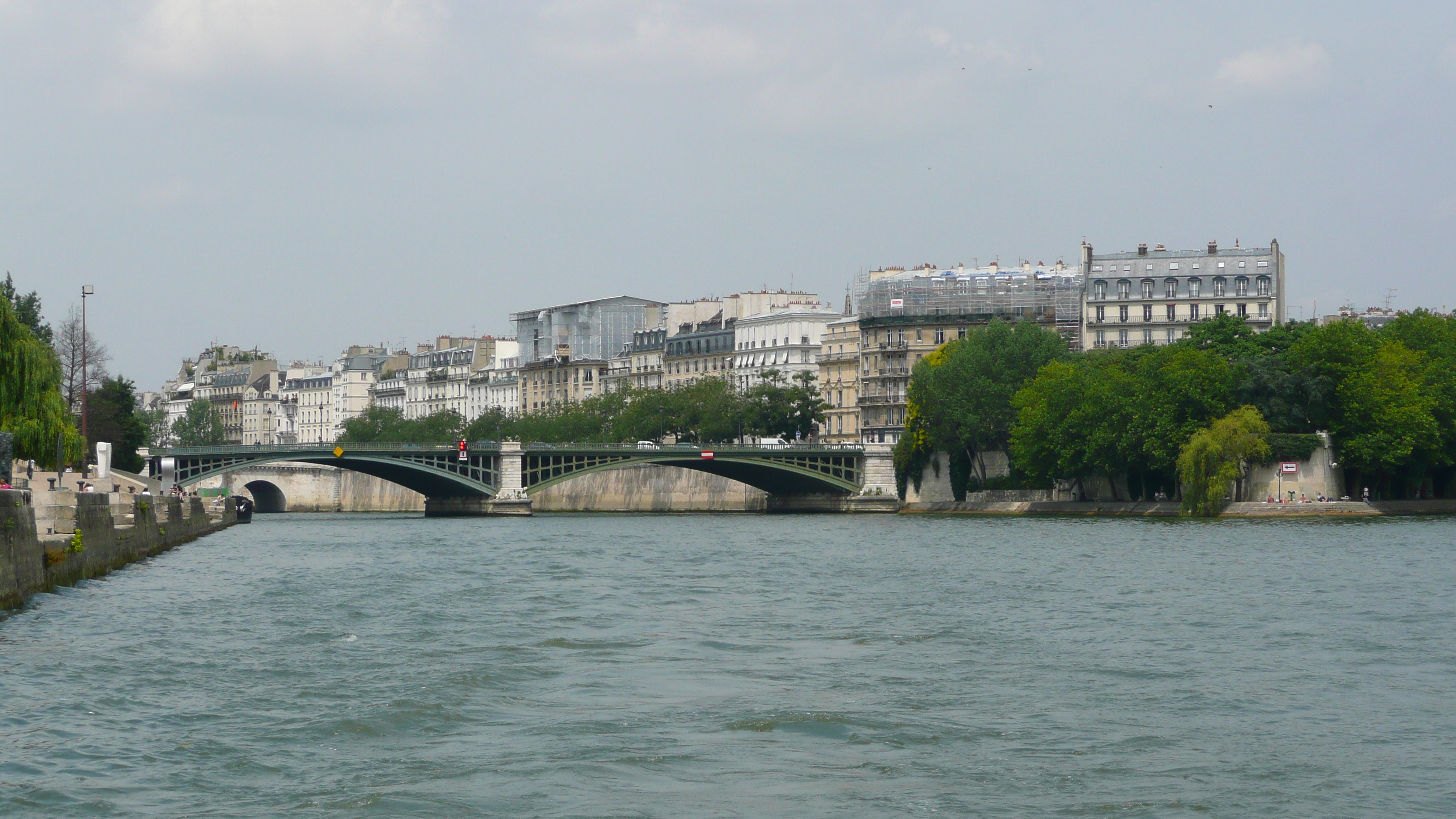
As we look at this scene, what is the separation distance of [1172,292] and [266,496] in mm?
62290

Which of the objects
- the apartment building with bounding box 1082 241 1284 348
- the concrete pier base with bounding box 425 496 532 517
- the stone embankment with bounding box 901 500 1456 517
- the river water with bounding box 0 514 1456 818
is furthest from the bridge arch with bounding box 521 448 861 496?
the river water with bounding box 0 514 1456 818

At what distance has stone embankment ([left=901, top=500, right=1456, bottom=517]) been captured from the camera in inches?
2517

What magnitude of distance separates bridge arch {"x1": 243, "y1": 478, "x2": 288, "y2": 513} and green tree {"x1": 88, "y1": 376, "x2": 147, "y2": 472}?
2921 cm

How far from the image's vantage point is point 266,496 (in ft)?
396

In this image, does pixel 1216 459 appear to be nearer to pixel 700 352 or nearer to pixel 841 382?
pixel 841 382

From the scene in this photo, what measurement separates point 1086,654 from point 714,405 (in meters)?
88.1

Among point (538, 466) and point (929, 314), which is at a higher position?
point (929, 314)

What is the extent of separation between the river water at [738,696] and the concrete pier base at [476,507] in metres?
50.2

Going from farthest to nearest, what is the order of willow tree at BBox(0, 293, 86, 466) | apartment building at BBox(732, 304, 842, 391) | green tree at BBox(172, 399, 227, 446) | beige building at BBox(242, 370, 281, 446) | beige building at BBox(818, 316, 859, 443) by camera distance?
1. beige building at BBox(242, 370, 281, 446)
2. green tree at BBox(172, 399, 227, 446)
3. apartment building at BBox(732, 304, 842, 391)
4. beige building at BBox(818, 316, 859, 443)
5. willow tree at BBox(0, 293, 86, 466)

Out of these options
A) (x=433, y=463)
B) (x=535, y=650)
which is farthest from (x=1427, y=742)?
(x=433, y=463)

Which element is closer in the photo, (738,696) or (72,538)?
(738,696)

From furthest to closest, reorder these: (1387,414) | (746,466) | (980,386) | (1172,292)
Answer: (1172,292) → (746,466) → (980,386) → (1387,414)

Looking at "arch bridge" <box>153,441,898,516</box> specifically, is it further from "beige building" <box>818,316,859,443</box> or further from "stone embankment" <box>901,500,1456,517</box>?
"beige building" <box>818,316,859,443</box>

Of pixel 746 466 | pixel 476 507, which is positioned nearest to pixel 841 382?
pixel 746 466
